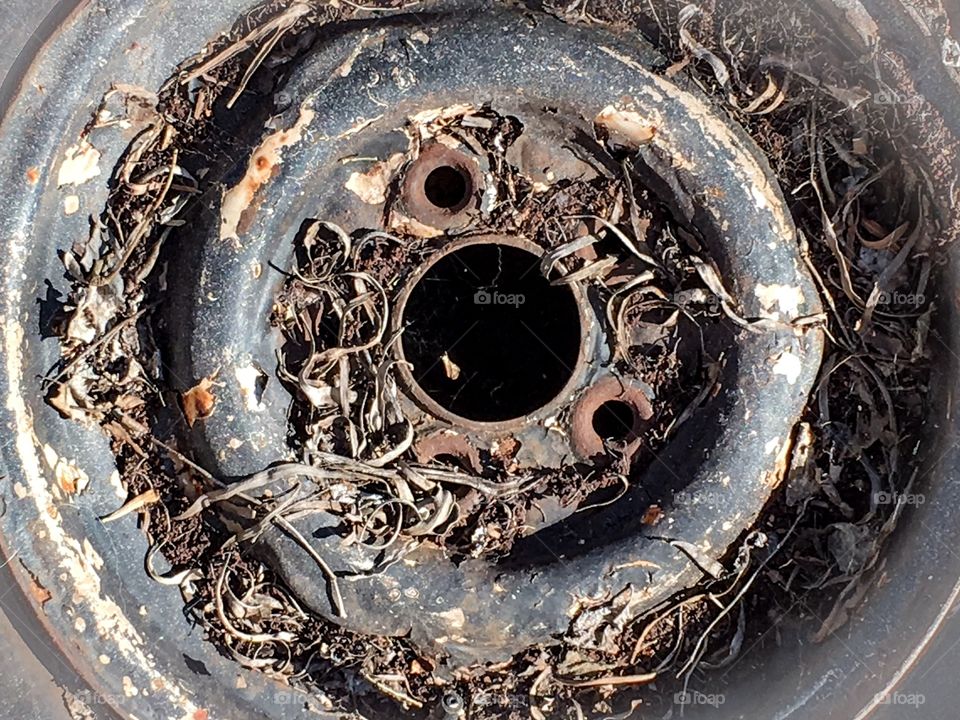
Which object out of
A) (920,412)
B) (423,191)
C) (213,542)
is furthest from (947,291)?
(213,542)

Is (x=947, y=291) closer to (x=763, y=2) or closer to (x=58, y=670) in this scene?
(x=763, y=2)

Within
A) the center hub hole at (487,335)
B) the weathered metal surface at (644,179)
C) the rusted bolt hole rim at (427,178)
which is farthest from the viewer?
the center hub hole at (487,335)

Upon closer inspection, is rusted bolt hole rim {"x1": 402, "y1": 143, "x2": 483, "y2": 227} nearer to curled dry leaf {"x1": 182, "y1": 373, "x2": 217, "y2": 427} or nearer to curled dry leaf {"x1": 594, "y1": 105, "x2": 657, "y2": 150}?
curled dry leaf {"x1": 594, "y1": 105, "x2": 657, "y2": 150}

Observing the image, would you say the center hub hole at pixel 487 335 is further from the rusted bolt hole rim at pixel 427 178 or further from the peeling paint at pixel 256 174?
the peeling paint at pixel 256 174

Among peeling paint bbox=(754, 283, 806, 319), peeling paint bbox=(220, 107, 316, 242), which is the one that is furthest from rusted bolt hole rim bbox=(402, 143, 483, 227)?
peeling paint bbox=(754, 283, 806, 319)

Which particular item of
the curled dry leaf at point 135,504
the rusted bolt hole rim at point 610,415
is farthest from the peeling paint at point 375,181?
the curled dry leaf at point 135,504

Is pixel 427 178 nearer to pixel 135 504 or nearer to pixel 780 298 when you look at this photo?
pixel 780 298

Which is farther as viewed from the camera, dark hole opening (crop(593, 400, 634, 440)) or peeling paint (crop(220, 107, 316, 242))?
dark hole opening (crop(593, 400, 634, 440))
